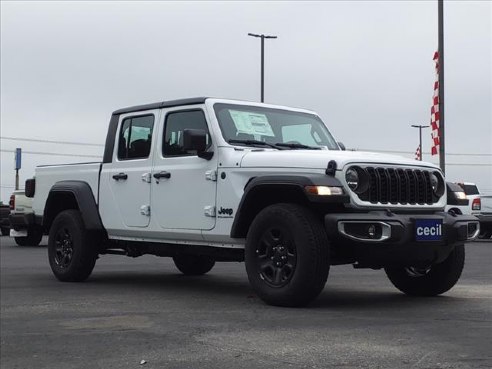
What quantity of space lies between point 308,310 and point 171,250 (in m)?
2.32

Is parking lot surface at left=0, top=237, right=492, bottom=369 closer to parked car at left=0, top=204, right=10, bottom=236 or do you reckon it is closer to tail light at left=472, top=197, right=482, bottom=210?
tail light at left=472, top=197, right=482, bottom=210

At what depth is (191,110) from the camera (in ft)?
27.4

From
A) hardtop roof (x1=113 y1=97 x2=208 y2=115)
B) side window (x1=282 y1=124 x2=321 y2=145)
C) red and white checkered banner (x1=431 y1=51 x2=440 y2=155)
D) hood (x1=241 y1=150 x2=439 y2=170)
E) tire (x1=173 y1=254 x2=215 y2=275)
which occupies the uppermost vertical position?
red and white checkered banner (x1=431 y1=51 x2=440 y2=155)

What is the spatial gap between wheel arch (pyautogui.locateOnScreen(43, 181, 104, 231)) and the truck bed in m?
0.09

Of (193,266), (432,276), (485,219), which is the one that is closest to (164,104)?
(193,266)

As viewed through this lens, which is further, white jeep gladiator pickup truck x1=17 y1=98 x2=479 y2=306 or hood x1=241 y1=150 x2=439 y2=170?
hood x1=241 y1=150 x2=439 y2=170

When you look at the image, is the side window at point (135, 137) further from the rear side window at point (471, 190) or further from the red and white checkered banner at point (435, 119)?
the rear side window at point (471, 190)

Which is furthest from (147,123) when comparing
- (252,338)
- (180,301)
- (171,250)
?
(252,338)

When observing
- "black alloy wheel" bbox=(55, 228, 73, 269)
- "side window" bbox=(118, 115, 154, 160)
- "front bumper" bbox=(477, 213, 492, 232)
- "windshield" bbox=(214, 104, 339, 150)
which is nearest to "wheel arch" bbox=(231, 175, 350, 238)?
"windshield" bbox=(214, 104, 339, 150)

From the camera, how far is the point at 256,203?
7.40m

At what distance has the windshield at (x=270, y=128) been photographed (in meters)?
8.02

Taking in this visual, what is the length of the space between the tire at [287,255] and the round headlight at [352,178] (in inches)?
17.8

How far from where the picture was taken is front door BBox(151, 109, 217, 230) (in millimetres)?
7840

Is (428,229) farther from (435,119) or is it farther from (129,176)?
(435,119)
